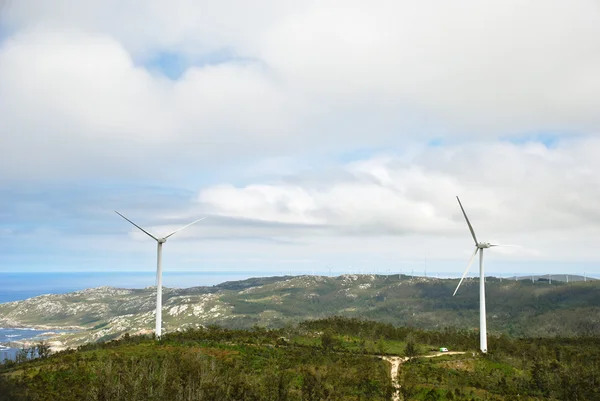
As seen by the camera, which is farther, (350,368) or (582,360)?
(582,360)

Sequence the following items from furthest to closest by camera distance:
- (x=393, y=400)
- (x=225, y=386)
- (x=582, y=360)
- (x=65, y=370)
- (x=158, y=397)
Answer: (x=582, y=360) → (x=65, y=370) → (x=393, y=400) → (x=225, y=386) → (x=158, y=397)

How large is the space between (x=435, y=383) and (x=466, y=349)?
152ft

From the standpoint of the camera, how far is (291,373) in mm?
80938

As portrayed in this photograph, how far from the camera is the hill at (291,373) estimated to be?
61250mm

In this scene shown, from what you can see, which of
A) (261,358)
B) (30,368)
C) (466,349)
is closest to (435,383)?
(261,358)

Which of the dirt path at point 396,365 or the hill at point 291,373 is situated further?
the dirt path at point 396,365

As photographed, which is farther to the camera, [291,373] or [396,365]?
[396,365]

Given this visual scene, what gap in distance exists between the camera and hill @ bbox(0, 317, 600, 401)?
61250mm

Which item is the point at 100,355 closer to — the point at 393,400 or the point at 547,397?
the point at 393,400

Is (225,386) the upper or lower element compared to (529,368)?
upper

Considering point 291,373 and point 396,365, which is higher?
point 291,373

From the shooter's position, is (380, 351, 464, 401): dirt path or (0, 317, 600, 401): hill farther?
(380, 351, 464, 401): dirt path

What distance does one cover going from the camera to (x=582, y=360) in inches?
4569

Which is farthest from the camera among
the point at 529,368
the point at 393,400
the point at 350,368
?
the point at 529,368
